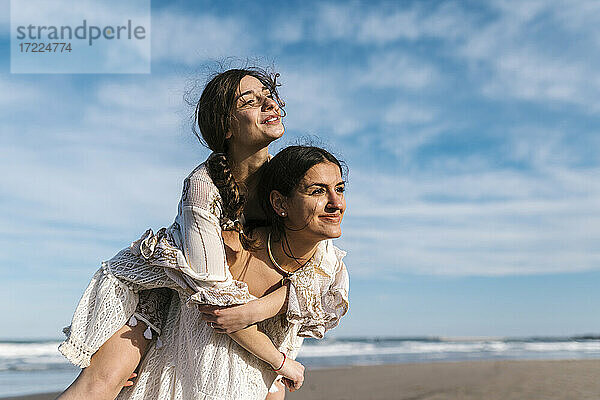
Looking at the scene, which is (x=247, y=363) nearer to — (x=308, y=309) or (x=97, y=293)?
(x=308, y=309)

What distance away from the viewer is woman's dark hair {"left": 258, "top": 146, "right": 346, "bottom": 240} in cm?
325

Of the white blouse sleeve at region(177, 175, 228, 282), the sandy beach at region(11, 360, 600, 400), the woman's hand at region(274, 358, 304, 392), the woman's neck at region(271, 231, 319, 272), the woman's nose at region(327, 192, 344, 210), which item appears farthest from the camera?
the sandy beach at region(11, 360, 600, 400)

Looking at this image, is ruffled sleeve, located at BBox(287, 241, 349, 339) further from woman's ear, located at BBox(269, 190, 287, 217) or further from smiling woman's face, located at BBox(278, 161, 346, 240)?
woman's ear, located at BBox(269, 190, 287, 217)

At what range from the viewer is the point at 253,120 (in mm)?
3289

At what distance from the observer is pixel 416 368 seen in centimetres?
1306

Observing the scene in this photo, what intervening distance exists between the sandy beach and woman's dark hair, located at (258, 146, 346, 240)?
19.4ft

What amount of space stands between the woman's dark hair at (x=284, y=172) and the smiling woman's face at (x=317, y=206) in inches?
1.4

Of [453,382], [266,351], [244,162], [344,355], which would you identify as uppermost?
[244,162]

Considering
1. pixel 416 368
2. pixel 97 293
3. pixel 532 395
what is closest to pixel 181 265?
pixel 97 293

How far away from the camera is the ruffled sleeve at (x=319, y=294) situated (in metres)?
3.30

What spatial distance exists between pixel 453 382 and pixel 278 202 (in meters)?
8.39

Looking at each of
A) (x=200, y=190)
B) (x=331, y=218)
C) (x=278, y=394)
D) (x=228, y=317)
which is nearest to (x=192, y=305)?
(x=228, y=317)

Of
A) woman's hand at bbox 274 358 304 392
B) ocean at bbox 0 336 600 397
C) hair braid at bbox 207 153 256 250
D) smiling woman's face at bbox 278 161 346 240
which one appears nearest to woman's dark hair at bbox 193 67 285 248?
hair braid at bbox 207 153 256 250

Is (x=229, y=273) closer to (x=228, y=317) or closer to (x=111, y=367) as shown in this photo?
(x=228, y=317)
